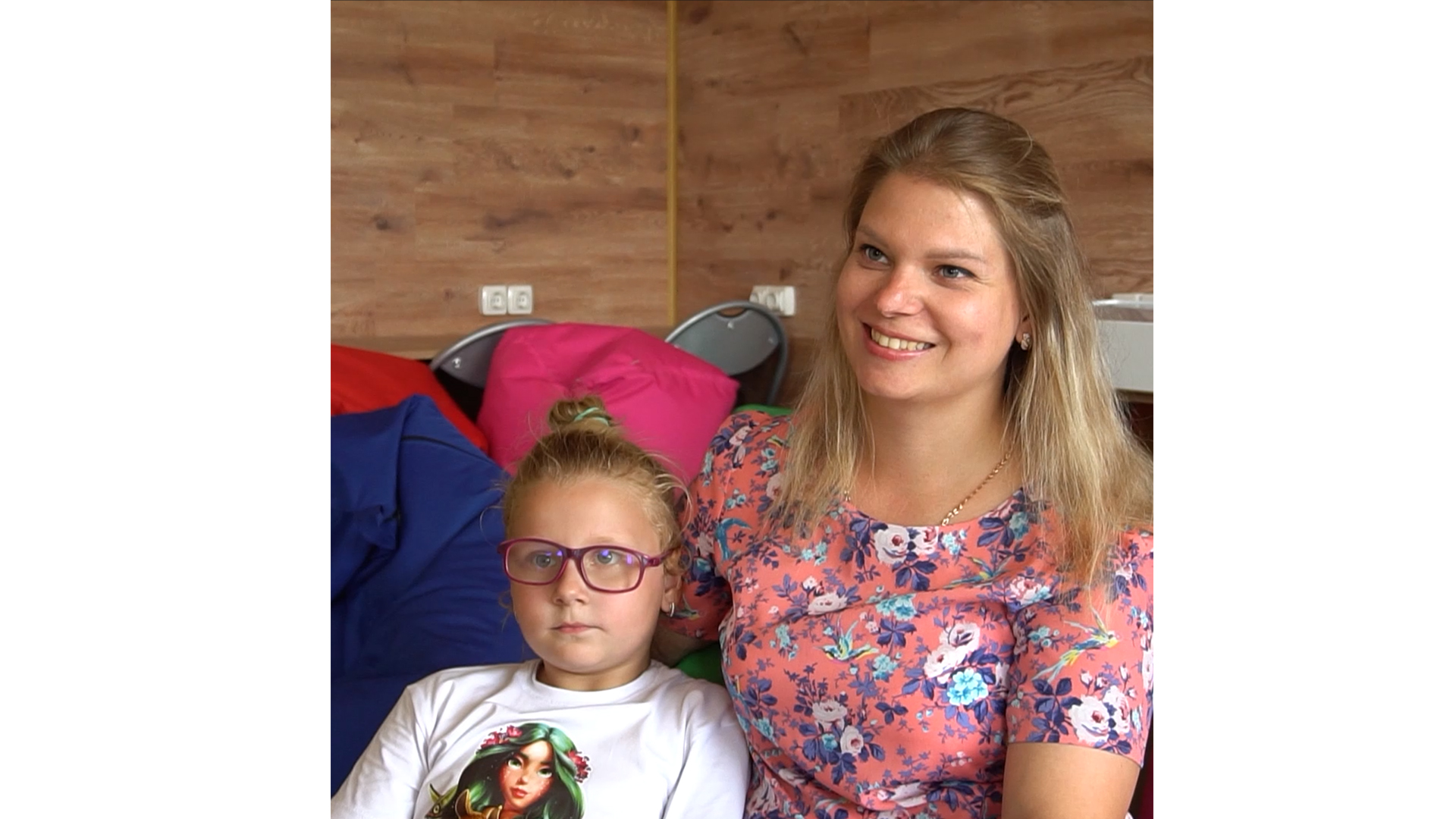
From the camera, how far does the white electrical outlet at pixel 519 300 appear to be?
164 inches

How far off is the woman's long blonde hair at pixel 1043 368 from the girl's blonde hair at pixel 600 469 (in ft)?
0.43

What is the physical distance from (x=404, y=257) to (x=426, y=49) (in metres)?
0.61

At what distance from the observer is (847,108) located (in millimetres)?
3857

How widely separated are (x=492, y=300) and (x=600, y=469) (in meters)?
2.70

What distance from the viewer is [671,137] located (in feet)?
14.7

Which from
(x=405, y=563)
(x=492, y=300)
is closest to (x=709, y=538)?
(x=405, y=563)

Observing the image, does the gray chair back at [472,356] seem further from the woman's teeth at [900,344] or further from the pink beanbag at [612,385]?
the woman's teeth at [900,344]

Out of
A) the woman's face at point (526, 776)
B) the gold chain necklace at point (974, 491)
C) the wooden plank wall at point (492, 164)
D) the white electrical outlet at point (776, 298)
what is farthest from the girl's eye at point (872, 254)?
the white electrical outlet at point (776, 298)

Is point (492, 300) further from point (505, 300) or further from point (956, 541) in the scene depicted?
point (956, 541)

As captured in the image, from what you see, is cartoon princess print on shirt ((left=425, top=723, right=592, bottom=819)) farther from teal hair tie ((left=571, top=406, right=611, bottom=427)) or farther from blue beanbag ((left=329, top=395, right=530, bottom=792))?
blue beanbag ((left=329, top=395, right=530, bottom=792))
